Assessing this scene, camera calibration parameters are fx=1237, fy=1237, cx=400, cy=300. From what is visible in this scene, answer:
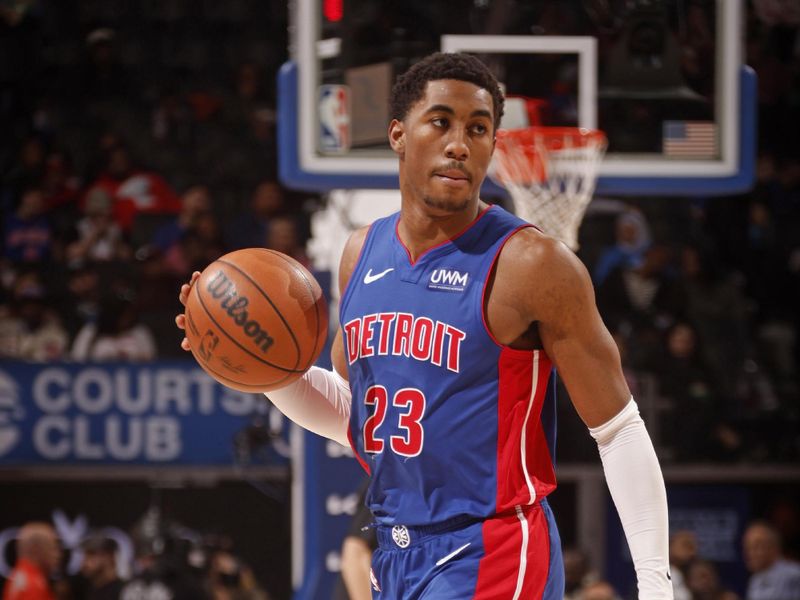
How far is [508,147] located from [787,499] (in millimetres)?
3989

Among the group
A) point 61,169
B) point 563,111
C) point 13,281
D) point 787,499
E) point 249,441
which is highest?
point 563,111

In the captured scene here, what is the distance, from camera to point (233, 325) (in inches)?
115

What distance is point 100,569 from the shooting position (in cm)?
760

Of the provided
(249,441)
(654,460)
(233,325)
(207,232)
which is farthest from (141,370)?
(654,460)

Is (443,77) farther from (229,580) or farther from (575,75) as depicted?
(229,580)

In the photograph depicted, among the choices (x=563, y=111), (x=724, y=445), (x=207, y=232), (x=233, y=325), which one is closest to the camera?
(x=233, y=325)

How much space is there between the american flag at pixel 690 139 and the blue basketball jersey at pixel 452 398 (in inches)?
115

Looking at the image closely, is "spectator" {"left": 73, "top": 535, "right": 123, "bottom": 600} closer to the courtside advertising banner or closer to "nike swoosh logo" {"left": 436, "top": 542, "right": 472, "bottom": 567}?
the courtside advertising banner

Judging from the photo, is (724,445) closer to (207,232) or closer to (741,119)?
(741,119)

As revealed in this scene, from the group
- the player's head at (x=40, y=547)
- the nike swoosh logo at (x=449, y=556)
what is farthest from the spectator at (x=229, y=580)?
the nike swoosh logo at (x=449, y=556)

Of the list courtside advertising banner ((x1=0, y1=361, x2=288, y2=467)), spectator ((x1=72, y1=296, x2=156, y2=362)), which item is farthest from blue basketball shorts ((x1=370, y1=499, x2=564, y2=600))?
spectator ((x1=72, y1=296, x2=156, y2=362))

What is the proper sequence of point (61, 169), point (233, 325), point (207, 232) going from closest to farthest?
point (233, 325), point (207, 232), point (61, 169)

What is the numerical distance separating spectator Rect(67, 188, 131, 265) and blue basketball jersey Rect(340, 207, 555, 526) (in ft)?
21.9

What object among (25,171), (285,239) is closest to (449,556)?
(285,239)
